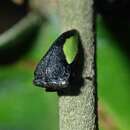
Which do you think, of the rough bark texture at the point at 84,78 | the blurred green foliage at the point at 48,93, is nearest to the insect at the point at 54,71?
the rough bark texture at the point at 84,78

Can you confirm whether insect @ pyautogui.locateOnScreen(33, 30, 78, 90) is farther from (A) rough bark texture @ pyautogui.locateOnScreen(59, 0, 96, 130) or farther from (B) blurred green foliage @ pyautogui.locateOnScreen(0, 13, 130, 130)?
(B) blurred green foliage @ pyautogui.locateOnScreen(0, 13, 130, 130)

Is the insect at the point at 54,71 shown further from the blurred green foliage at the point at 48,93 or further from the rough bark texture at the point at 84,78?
the blurred green foliage at the point at 48,93

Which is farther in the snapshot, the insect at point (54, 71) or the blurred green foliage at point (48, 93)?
the blurred green foliage at point (48, 93)

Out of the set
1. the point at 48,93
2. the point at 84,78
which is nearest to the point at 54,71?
the point at 84,78

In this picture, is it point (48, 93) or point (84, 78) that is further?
point (48, 93)

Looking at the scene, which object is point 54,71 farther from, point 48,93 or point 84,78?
point 48,93

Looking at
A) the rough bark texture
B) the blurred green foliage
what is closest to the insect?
the rough bark texture
